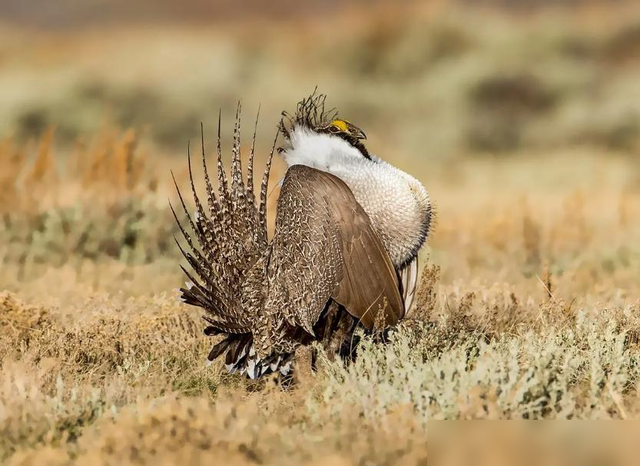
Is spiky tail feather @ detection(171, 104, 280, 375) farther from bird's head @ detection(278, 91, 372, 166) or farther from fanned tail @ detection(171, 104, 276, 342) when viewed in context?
bird's head @ detection(278, 91, 372, 166)

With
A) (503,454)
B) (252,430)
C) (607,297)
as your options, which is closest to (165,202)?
(607,297)

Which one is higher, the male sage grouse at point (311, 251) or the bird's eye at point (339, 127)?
the bird's eye at point (339, 127)

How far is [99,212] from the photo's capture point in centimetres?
855

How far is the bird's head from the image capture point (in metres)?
4.56

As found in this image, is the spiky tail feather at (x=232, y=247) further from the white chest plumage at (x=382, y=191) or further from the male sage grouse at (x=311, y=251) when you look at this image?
the white chest plumage at (x=382, y=191)

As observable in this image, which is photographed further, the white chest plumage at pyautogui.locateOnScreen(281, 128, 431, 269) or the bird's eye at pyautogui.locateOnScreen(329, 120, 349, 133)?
the bird's eye at pyautogui.locateOnScreen(329, 120, 349, 133)

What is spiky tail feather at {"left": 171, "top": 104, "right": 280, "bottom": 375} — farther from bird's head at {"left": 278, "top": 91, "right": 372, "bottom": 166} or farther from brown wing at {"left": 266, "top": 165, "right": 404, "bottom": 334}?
brown wing at {"left": 266, "top": 165, "right": 404, "bottom": 334}

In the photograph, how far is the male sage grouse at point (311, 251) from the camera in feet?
14.0

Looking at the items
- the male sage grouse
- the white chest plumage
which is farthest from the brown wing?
the white chest plumage

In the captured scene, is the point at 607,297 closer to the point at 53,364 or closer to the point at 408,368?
the point at 408,368

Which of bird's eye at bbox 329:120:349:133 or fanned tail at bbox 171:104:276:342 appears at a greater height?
bird's eye at bbox 329:120:349:133

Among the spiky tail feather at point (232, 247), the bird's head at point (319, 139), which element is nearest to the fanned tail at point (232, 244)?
the spiky tail feather at point (232, 247)

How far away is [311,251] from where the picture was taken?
14.3 feet

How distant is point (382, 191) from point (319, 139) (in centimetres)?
46
